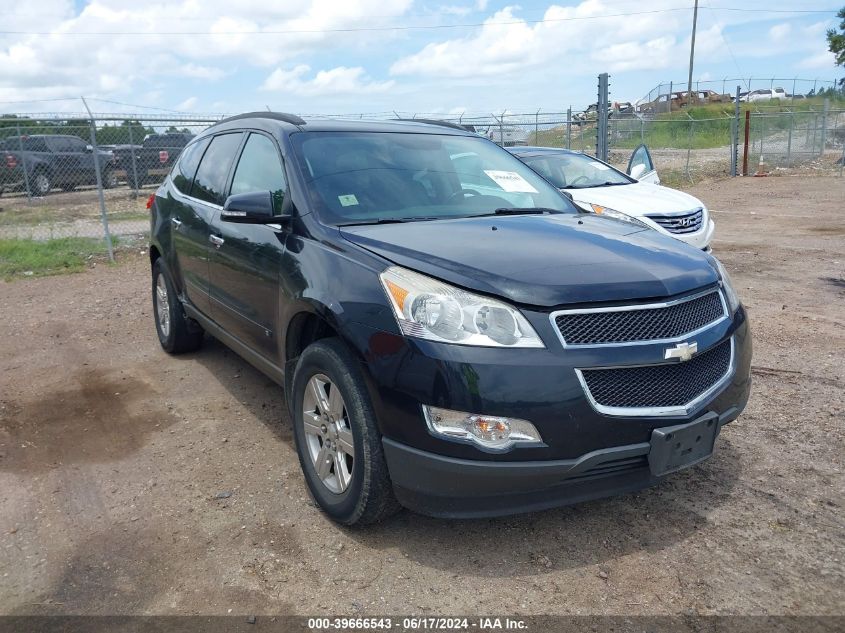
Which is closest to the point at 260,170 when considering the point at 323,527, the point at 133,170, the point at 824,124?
the point at 323,527

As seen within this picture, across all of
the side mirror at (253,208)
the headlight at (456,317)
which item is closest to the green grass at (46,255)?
the side mirror at (253,208)

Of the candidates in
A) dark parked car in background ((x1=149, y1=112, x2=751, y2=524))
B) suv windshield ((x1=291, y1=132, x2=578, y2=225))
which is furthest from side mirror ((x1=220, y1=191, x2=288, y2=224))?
suv windshield ((x1=291, y1=132, x2=578, y2=225))

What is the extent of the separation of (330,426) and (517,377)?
39.0 inches

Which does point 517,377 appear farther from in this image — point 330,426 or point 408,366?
point 330,426

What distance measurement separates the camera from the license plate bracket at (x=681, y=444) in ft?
9.29

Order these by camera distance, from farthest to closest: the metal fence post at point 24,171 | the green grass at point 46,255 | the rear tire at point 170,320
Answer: the metal fence post at point 24,171, the green grass at point 46,255, the rear tire at point 170,320

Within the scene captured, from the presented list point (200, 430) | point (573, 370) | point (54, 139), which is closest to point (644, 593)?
point (573, 370)

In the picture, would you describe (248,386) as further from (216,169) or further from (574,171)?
(574,171)

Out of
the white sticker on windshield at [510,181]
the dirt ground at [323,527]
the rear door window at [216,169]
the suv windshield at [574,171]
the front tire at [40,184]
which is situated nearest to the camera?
the dirt ground at [323,527]

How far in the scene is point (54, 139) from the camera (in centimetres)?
1780

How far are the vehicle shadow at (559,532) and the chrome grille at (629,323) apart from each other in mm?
879

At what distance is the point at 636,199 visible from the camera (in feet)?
28.2

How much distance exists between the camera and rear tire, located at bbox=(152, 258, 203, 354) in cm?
573

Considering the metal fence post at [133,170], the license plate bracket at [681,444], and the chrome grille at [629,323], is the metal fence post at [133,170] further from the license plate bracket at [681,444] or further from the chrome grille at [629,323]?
the license plate bracket at [681,444]
